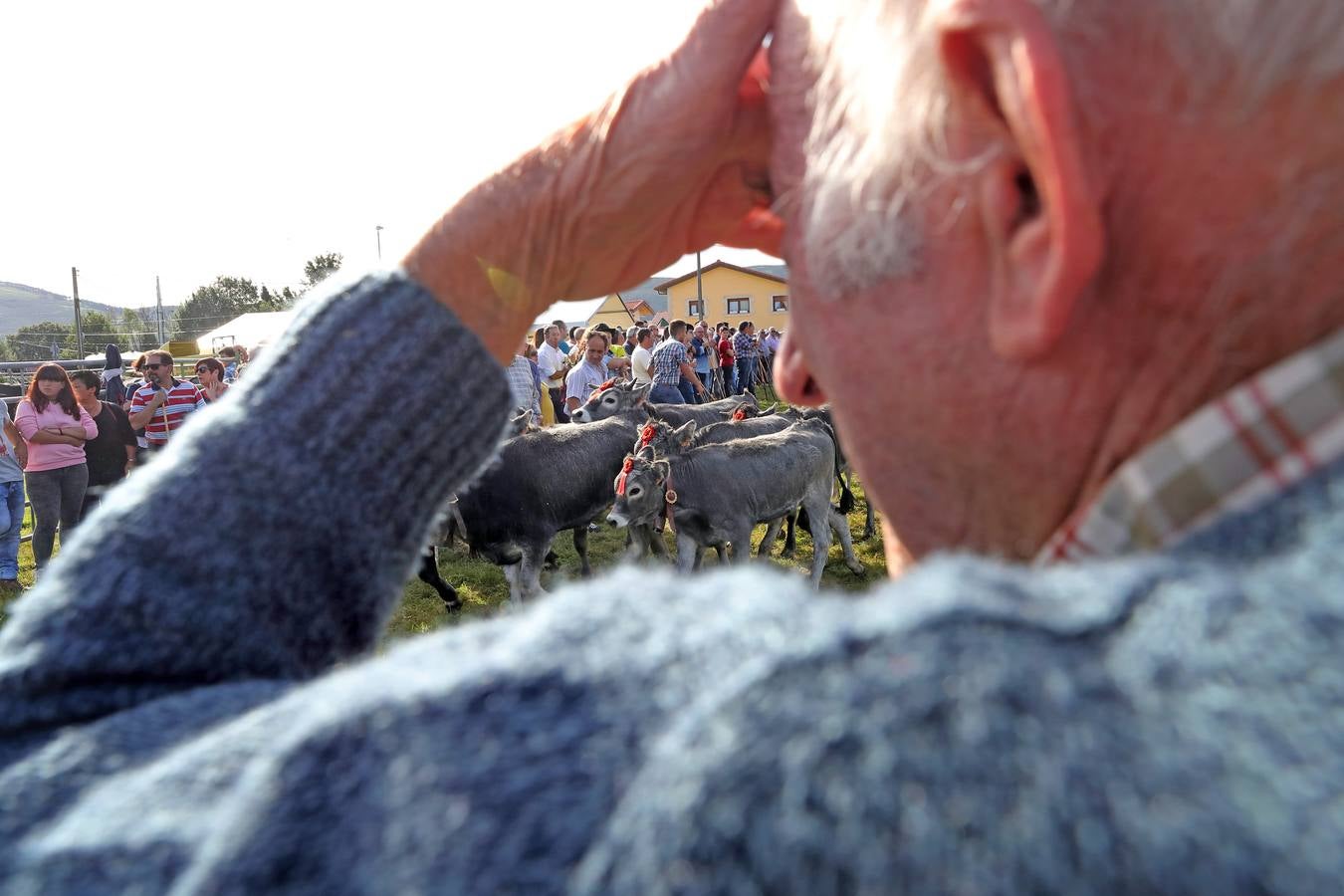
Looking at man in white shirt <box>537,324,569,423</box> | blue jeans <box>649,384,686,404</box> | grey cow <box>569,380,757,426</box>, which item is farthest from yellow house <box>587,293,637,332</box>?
grey cow <box>569,380,757,426</box>

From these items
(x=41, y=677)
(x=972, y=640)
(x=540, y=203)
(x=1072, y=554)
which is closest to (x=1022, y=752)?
(x=972, y=640)

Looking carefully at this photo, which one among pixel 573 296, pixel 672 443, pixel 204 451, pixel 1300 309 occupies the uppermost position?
pixel 573 296

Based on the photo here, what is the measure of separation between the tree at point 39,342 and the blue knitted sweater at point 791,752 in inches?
2609

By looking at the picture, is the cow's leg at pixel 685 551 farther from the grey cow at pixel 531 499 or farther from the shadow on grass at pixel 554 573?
the grey cow at pixel 531 499

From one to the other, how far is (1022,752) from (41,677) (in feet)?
2.70

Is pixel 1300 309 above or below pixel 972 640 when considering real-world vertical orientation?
above

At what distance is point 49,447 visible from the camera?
834cm

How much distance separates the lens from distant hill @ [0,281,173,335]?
149750mm

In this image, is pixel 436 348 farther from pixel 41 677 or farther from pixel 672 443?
pixel 672 443

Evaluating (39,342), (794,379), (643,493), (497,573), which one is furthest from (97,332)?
(794,379)

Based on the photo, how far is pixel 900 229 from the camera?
770 mm

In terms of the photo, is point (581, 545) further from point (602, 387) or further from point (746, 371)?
point (746, 371)

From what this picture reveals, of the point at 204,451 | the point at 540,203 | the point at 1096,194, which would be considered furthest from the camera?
the point at 540,203

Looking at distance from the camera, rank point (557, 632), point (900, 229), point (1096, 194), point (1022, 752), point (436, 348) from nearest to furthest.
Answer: point (1022, 752) < point (557, 632) < point (1096, 194) < point (900, 229) < point (436, 348)
